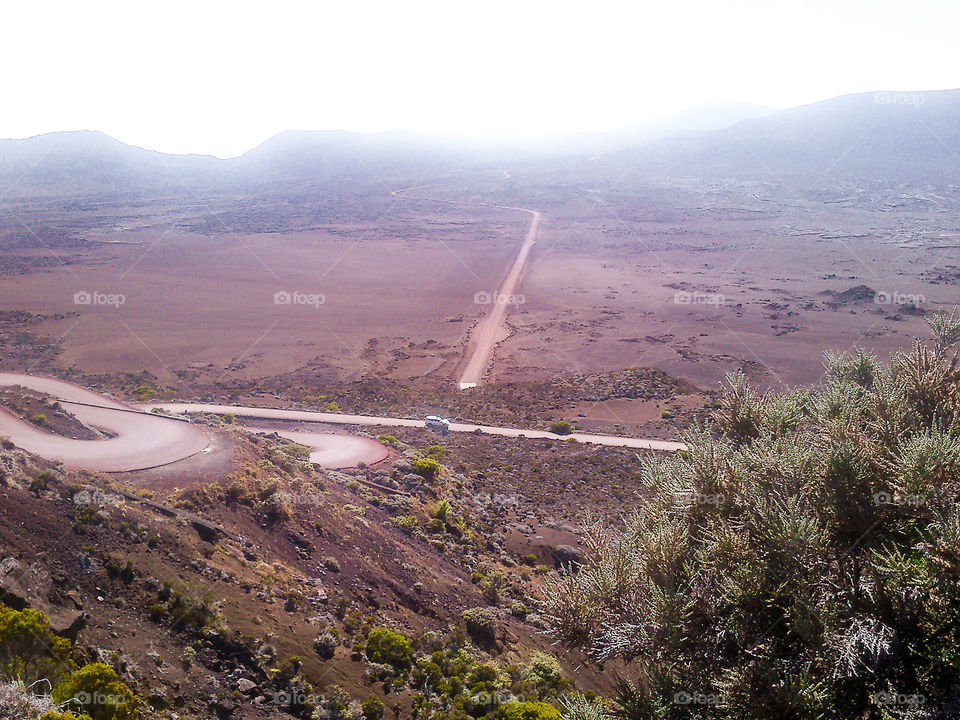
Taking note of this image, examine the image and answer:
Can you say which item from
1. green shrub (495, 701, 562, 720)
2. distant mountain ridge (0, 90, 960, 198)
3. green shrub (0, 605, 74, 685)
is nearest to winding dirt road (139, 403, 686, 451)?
green shrub (495, 701, 562, 720)

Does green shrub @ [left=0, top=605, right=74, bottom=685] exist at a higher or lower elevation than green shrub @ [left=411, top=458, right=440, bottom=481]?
higher

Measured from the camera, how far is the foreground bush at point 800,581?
464 centimetres

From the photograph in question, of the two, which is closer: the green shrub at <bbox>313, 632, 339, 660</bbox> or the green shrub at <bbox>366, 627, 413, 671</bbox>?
the green shrub at <bbox>313, 632, 339, 660</bbox>

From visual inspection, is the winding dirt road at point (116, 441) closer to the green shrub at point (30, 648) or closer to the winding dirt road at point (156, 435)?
the winding dirt road at point (156, 435)

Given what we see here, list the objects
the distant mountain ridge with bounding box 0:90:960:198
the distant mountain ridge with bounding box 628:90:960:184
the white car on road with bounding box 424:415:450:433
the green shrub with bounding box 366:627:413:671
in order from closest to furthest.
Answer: the green shrub with bounding box 366:627:413:671
the white car on road with bounding box 424:415:450:433
the distant mountain ridge with bounding box 628:90:960:184
the distant mountain ridge with bounding box 0:90:960:198

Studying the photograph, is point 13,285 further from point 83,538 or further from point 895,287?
point 895,287

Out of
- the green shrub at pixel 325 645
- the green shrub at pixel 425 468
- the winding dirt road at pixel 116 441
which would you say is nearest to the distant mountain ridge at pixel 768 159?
the green shrub at pixel 425 468

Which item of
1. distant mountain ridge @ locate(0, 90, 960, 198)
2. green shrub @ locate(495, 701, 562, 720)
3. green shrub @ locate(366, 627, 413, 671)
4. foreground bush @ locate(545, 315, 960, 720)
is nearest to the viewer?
foreground bush @ locate(545, 315, 960, 720)

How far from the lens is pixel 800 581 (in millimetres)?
5016

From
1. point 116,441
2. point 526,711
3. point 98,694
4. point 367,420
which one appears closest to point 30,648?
point 98,694

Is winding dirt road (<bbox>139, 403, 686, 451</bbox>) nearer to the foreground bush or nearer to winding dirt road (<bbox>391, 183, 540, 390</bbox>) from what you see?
winding dirt road (<bbox>391, 183, 540, 390</bbox>)

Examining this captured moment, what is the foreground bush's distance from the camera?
4637 millimetres

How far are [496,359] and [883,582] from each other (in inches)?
1507

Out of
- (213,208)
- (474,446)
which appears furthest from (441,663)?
(213,208)
